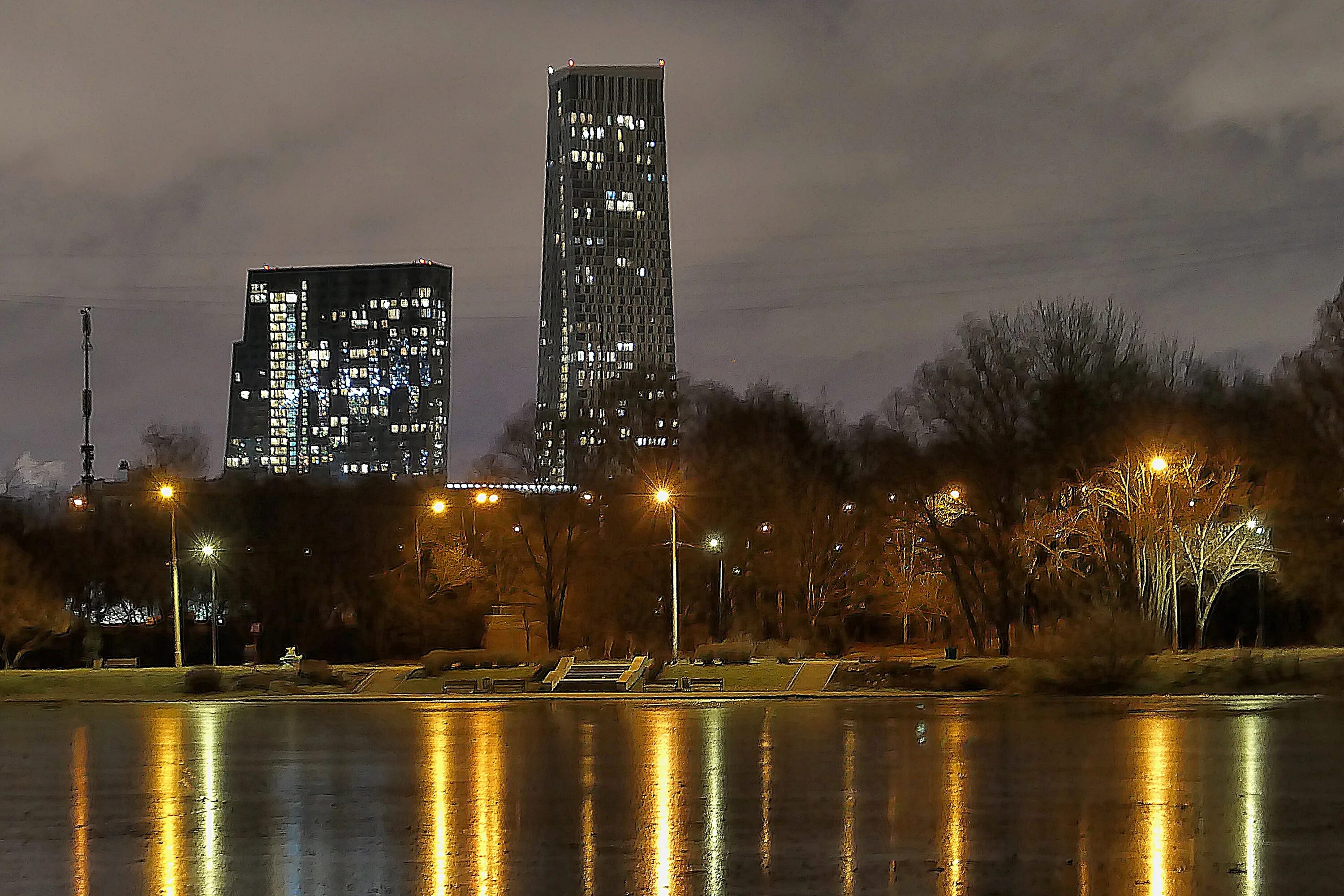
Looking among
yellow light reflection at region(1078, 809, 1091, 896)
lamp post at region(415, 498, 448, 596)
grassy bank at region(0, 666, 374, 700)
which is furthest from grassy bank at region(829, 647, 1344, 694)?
lamp post at region(415, 498, 448, 596)

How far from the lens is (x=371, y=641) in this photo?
73188mm

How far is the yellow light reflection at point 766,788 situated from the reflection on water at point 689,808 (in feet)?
0.21

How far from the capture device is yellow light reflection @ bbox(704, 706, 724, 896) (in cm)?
1316

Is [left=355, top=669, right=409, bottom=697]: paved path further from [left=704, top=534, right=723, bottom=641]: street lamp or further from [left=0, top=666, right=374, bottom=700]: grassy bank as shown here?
[left=704, top=534, right=723, bottom=641]: street lamp

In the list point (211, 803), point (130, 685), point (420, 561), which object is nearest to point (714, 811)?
point (211, 803)

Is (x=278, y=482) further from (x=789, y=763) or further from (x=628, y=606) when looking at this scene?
(x=789, y=763)

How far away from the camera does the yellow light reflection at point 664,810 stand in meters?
13.2

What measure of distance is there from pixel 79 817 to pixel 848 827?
9284mm

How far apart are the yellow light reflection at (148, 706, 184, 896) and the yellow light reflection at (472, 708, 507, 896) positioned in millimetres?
2801

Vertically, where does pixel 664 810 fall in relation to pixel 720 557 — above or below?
below

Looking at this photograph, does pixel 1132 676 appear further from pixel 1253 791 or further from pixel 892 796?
pixel 892 796

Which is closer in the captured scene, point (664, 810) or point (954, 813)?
point (954, 813)

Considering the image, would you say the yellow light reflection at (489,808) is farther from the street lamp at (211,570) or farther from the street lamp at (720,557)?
the street lamp at (211,570)

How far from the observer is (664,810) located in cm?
1736
